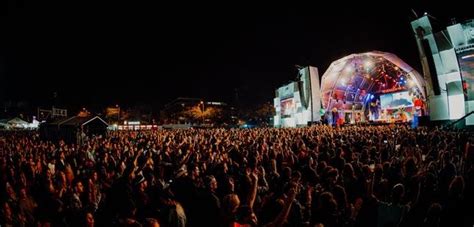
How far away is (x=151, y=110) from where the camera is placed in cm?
6244

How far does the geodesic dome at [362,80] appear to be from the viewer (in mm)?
28975

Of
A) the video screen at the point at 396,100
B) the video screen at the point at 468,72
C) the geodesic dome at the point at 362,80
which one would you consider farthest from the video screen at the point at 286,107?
the video screen at the point at 468,72

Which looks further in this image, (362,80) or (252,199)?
(362,80)

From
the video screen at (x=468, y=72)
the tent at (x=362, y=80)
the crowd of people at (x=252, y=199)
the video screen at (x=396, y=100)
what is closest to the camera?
the crowd of people at (x=252, y=199)

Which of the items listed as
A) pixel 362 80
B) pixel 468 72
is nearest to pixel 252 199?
pixel 468 72

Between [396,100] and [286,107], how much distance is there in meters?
12.6

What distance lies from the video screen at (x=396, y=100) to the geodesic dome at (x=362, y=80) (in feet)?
1.83

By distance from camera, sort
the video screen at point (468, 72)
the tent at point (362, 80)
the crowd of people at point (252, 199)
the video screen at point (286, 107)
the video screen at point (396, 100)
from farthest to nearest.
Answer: the video screen at point (286, 107) < the video screen at point (396, 100) < the tent at point (362, 80) < the video screen at point (468, 72) < the crowd of people at point (252, 199)

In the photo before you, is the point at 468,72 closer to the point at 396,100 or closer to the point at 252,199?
the point at 396,100

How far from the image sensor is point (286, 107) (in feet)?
128

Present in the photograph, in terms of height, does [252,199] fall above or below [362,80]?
below

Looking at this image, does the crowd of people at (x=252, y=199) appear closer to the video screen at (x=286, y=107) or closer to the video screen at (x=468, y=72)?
the video screen at (x=468, y=72)

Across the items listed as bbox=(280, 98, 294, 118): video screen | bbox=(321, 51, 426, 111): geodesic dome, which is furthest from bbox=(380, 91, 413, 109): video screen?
bbox=(280, 98, 294, 118): video screen

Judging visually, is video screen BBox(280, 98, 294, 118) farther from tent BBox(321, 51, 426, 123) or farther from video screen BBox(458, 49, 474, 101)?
video screen BBox(458, 49, 474, 101)
